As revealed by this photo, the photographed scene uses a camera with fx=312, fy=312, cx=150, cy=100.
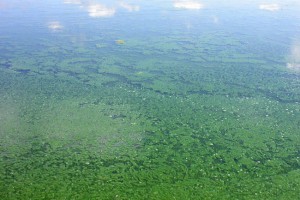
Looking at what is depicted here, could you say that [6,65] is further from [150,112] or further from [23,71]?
[150,112]

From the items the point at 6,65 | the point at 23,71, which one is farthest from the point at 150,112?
the point at 6,65

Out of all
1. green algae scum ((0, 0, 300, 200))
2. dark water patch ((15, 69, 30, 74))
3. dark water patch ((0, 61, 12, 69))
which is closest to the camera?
green algae scum ((0, 0, 300, 200))

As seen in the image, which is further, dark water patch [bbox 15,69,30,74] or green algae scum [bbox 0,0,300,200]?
dark water patch [bbox 15,69,30,74]

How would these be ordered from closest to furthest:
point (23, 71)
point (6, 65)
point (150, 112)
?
point (150, 112) → point (23, 71) → point (6, 65)

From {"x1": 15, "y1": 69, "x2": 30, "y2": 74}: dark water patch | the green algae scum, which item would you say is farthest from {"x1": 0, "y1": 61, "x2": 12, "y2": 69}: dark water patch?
{"x1": 15, "y1": 69, "x2": 30, "y2": 74}: dark water patch

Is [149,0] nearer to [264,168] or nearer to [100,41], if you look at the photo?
[100,41]

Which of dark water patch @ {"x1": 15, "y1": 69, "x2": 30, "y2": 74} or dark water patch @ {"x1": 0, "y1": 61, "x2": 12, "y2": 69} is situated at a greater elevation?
dark water patch @ {"x1": 0, "y1": 61, "x2": 12, "y2": 69}

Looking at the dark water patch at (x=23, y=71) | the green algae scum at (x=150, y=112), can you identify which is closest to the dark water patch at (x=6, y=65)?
the green algae scum at (x=150, y=112)

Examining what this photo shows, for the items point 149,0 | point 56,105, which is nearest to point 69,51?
point 56,105

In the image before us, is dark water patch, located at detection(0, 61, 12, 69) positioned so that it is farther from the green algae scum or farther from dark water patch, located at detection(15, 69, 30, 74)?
dark water patch, located at detection(15, 69, 30, 74)
